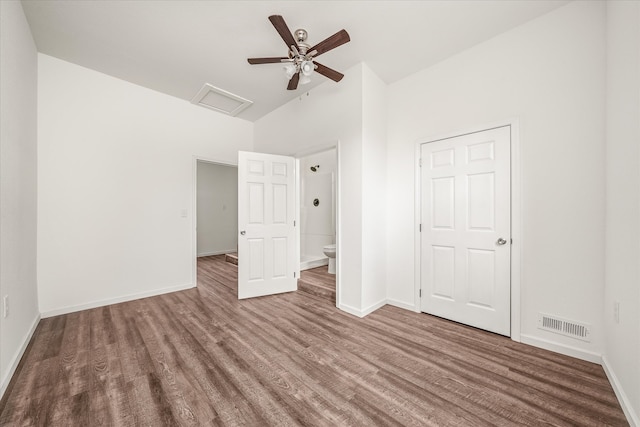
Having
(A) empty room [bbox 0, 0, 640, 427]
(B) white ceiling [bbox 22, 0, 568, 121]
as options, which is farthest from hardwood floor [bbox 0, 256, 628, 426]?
(B) white ceiling [bbox 22, 0, 568, 121]

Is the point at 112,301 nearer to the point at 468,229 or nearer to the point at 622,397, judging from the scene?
the point at 468,229

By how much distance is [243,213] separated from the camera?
3318mm

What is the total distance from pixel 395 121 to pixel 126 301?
165 inches

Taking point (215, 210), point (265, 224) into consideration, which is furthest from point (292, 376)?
point (215, 210)

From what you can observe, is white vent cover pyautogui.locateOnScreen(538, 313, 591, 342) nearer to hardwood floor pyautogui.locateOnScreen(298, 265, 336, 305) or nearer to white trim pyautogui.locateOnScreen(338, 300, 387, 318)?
white trim pyautogui.locateOnScreen(338, 300, 387, 318)

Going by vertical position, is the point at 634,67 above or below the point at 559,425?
above

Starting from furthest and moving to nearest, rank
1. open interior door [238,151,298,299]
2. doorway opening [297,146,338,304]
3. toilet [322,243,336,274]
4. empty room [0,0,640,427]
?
doorway opening [297,146,338,304], toilet [322,243,336,274], open interior door [238,151,298,299], empty room [0,0,640,427]

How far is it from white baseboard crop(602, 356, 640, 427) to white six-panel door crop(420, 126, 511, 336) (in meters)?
0.60

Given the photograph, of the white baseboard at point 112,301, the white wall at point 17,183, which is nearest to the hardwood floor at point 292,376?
the white baseboard at point 112,301

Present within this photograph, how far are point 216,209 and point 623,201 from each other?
23.5 ft

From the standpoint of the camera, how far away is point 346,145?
292 cm

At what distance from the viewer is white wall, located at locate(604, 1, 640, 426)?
1.38 m

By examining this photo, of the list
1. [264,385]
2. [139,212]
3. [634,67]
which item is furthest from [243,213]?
[634,67]

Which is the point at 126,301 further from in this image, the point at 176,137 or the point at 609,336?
the point at 609,336
